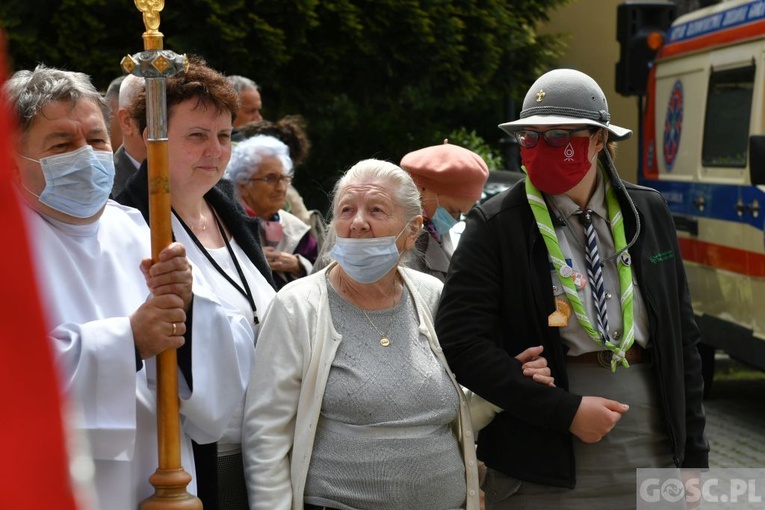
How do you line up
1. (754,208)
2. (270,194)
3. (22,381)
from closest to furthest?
(22,381)
(270,194)
(754,208)

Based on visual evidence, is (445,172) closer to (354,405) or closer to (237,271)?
(237,271)

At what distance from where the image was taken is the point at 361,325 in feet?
11.5

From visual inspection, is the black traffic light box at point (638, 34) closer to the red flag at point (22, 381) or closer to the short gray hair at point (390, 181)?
the short gray hair at point (390, 181)

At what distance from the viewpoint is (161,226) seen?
2.84 m

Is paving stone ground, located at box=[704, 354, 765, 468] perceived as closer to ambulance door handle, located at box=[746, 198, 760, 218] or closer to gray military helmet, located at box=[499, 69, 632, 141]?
ambulance door handle, located at box=[746, 198, 760, 218]

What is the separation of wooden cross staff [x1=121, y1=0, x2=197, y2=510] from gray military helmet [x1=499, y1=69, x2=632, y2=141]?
112cm

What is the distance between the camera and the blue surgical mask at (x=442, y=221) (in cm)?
481

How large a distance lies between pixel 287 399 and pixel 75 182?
90 cm

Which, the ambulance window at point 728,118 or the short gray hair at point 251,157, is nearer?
the short gray hair at point 251,157

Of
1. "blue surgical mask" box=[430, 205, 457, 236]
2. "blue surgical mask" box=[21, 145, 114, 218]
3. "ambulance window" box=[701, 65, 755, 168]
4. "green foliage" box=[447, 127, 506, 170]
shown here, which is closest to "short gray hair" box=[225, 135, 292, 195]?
"blue surgical mask" box=[430, 205, 457, 236]

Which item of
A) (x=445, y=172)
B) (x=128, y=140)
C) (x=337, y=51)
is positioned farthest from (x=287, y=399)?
(x=337, y=51)

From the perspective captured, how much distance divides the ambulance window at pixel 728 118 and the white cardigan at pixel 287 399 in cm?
599

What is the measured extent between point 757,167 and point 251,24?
6.27 meters

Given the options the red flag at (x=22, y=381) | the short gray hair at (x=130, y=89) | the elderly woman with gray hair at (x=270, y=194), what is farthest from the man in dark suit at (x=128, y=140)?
the red flag at (x=22, y=381)
